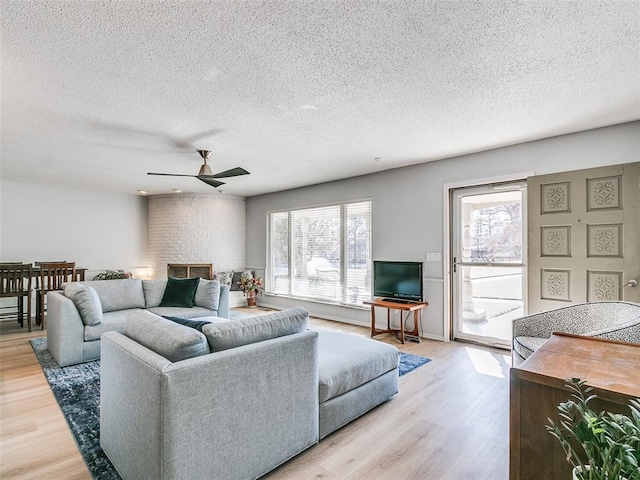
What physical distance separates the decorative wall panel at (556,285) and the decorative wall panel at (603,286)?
170 millimetres

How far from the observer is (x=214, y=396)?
5.30 feet

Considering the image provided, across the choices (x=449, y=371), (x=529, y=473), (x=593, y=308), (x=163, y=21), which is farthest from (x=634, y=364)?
(x=163, y=21)

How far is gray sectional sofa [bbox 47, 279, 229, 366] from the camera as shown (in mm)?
3541

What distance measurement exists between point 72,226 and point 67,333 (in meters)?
3.85

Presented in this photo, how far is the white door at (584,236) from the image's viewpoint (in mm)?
3113

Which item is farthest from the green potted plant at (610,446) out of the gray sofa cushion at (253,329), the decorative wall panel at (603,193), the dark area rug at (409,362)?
the decorative wall panel at (603,193)

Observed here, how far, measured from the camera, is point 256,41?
6.39 feet

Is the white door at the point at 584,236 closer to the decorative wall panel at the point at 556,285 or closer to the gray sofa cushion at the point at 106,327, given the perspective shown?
the decorative wall panel at the point at 556,285

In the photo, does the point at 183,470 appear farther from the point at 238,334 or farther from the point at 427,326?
the point at 427,326

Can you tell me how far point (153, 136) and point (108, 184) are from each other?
330 centimetres

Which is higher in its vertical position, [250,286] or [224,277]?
[224,277]

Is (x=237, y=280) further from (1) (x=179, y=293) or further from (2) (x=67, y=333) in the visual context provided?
(2) (x=67, y=333)

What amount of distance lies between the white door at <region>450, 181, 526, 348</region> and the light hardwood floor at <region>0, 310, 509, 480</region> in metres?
0.99

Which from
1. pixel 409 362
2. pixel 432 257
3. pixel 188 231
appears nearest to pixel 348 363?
pixel 409 362
